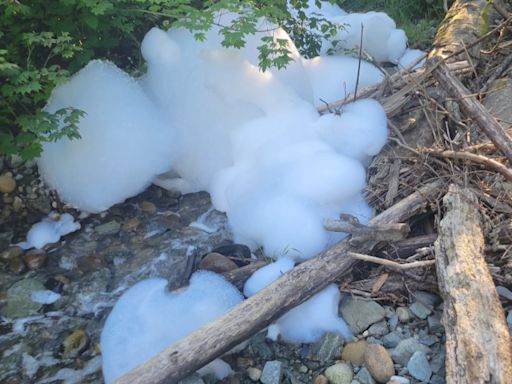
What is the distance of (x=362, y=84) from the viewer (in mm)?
4129

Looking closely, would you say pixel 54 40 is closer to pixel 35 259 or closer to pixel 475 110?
pixel 35 259

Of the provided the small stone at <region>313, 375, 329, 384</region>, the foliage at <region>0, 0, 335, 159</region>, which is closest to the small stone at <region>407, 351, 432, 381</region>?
the small stone at <region>313, 375, 329, 384</region>

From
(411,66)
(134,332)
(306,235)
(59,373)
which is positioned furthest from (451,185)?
(59,373)

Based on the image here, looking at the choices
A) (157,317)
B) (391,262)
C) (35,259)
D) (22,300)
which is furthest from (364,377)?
(35,259)

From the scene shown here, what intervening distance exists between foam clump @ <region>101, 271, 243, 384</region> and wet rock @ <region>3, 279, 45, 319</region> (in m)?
0.50

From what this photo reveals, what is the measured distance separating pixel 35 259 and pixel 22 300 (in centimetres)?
33

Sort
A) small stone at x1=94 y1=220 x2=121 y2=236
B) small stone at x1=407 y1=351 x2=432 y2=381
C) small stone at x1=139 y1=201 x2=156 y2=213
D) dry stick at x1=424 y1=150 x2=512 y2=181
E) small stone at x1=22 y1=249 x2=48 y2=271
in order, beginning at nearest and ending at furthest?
small stone at x1=407 y1=351 x2=432 y2=381 → dry stick at x1=424 y1=150 x2=512 y2=181 → small stone at x1=22 y1=249 x2=48 y2=271 → small stone at x1=94 y1=220 x2=121 y2=236 → small stone at x1=139 y1=201 x2=156 y2=213

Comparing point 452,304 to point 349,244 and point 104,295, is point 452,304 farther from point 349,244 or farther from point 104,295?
point 104,295

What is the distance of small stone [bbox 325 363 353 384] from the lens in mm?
2275

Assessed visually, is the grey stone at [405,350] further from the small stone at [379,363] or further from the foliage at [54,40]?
the foliage at [54,40]

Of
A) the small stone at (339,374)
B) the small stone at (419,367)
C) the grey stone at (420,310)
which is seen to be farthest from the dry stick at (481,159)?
the small stone at (339,374)

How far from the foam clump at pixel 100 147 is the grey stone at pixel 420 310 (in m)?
1.98

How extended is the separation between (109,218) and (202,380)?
5.25ft

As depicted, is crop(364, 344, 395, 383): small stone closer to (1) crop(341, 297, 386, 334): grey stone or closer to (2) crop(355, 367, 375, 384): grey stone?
(2) crop(355, 367, 375, 384): grey stone
